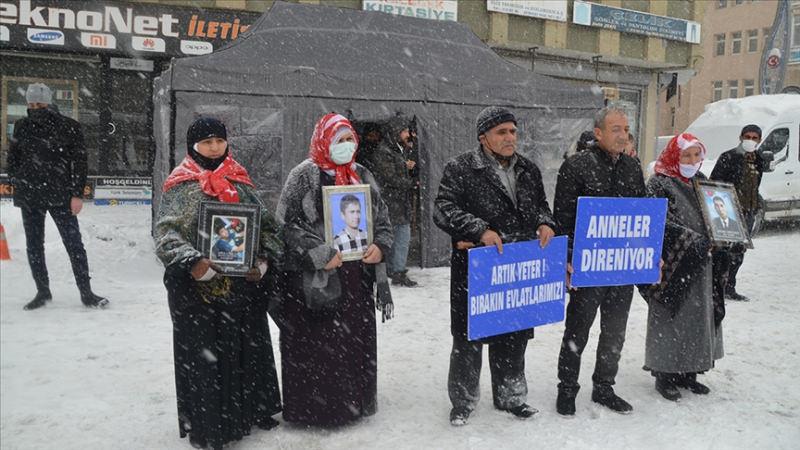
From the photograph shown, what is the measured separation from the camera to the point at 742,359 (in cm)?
538

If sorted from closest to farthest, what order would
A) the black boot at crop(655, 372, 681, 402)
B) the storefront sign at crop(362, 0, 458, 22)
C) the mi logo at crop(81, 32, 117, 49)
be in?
the black boot at crop(655, 372, 681, 402), the mi logo at crop(81, 32, 117, 49), the storefront sign at crop(362, 0, 458, 22)

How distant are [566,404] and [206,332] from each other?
2.21 metres

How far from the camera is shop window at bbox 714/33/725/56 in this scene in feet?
152

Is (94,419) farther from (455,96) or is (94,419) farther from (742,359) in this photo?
(455,96)

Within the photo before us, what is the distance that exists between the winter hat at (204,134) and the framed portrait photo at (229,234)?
10.4 inches

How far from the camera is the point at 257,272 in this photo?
140 inches

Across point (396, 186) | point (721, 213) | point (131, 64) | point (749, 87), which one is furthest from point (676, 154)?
point (749, 87)

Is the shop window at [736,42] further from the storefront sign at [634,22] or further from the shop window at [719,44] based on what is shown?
the storefront sign at [634,22]

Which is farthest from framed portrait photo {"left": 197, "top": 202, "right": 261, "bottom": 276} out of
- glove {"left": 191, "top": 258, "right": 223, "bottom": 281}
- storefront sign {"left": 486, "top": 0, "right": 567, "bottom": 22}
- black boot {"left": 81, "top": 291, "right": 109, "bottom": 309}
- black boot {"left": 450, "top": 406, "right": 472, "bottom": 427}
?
storefront sign {"left": 486, "top": 0, "right": 567, "bottom": 22}

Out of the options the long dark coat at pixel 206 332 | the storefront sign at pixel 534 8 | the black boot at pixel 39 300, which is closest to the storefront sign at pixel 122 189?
the black boot at pixel 39 300

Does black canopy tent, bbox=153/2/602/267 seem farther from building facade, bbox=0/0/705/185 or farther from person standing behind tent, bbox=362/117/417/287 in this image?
building facade, bbox=0/0/705/185

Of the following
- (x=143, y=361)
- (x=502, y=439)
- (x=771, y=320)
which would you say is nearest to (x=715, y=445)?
(x=502, y=439)

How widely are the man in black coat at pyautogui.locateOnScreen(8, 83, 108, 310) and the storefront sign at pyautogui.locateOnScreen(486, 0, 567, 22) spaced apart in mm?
12270

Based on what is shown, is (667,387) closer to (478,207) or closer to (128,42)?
(478,207)
